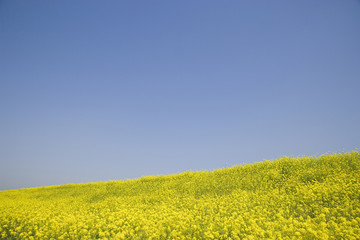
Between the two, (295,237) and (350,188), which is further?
(350,188)

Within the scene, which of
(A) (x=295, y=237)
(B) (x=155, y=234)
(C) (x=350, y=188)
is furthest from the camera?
(C) (x=350, y=188)

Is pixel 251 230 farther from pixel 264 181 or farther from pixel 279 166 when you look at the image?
pixel 279 166

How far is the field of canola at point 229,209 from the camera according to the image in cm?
810

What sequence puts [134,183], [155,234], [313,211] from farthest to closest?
[134,183], [313,211], [155,234]

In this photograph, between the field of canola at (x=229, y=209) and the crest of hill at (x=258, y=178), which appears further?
the crest of hill at (x=258, y=178)

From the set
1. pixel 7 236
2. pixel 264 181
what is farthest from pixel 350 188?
pixel 7 236

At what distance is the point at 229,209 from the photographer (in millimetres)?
11609

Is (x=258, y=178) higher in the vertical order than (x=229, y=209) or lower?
higher

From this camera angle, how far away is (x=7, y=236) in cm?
1094

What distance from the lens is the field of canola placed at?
8102 millimetres

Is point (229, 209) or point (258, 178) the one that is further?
point (258, 178)

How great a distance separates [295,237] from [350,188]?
687cm

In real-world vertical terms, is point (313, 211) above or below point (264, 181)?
below

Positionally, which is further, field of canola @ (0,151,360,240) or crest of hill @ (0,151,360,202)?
crest of hill @ (0,151,360,202)
